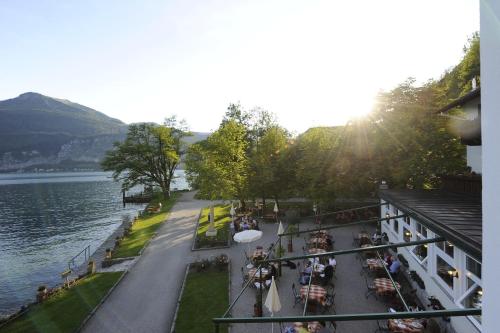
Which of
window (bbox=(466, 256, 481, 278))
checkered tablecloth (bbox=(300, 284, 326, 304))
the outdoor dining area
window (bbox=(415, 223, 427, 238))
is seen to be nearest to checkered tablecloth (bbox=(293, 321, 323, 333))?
the outdoor dining area

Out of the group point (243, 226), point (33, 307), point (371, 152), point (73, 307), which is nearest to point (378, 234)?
point (371, 152)

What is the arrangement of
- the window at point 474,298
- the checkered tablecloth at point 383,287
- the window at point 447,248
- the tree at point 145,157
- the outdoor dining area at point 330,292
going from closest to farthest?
the window at point 474,298 < the window at point 447,248 < the outdoor dining area at point 330,292 < the checkered tablecloth at point 383,287 < the tree at point 145,157

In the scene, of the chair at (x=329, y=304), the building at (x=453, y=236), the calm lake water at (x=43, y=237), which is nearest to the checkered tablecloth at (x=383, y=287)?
the building at (x=453, y=236)

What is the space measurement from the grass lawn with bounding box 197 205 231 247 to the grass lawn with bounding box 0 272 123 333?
8.17 meters

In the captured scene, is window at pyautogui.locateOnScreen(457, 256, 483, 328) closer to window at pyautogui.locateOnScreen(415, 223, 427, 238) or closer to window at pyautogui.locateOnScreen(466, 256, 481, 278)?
window at pyautogui.locateOnScreen(466, 256, 481, 278)

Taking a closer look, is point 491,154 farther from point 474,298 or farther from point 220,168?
point 220,168

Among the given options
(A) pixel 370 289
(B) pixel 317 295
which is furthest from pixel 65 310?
(A) pixel 370 289

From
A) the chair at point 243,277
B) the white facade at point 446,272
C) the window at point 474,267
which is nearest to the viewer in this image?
the window at point 474,267

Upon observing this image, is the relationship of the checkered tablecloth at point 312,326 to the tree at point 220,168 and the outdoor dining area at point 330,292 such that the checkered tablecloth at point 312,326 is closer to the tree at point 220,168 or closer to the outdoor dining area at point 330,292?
the outdoor dining area at point 330,292

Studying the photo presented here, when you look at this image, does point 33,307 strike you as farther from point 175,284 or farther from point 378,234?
point 378,234

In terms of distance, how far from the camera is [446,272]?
12094 millimetres

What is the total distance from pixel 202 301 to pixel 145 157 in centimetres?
5089

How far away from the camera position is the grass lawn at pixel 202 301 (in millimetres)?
14501

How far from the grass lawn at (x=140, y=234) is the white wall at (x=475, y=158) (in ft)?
82.7
